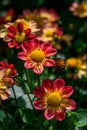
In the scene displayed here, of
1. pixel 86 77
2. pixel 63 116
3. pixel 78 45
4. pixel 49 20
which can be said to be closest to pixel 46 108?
pixel 63 116

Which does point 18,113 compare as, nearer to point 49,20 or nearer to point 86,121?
point 86,121

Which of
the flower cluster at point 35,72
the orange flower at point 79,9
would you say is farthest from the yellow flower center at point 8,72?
the orange flower at point 79,9

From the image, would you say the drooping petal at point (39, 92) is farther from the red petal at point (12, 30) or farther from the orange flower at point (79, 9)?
the orange flower at point (79, 9)

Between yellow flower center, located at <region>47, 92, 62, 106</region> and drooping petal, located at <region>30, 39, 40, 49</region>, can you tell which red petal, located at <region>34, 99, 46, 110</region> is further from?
drooping petal, located at <region>30, 39, 40, 49</region>

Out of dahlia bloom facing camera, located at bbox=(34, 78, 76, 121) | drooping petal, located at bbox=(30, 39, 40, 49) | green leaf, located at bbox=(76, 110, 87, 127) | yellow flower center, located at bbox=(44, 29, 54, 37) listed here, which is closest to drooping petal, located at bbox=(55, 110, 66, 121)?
dahlia bloom facing camera, located at bbox=(34, 78, 76, 121)

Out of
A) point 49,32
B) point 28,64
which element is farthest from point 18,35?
point 49,32

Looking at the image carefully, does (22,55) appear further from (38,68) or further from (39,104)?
(39,104)
